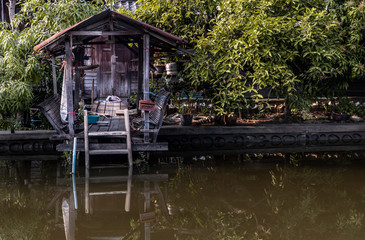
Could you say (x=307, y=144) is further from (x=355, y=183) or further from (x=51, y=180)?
(x=51, y=180)

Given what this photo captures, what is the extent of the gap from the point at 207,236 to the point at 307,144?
8.65 m

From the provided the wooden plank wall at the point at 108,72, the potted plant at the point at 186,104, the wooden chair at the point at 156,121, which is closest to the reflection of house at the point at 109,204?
the wooden chair at the point at 156,121

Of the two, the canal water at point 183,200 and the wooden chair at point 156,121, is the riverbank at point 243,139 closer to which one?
the canal water at point 183,200

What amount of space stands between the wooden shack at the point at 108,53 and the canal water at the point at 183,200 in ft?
4.69

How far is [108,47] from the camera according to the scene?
15188 mm

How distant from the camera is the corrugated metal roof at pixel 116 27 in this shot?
866 centimetres

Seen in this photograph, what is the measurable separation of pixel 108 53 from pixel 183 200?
33.1 ft

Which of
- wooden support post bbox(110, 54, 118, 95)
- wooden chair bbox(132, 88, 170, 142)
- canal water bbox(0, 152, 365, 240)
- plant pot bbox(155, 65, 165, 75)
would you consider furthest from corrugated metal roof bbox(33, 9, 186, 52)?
wooden support post bbox(110, 54, 118, 95)

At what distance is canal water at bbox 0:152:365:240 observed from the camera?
5332mm

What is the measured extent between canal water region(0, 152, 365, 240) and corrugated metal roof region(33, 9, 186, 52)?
3.21 m

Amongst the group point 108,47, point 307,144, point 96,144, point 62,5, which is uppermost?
point 62,5

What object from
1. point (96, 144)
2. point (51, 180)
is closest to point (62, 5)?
point (96, 144)

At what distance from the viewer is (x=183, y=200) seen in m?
6.65

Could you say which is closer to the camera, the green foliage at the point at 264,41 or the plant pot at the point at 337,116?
the green foliage at the point at 264,41
